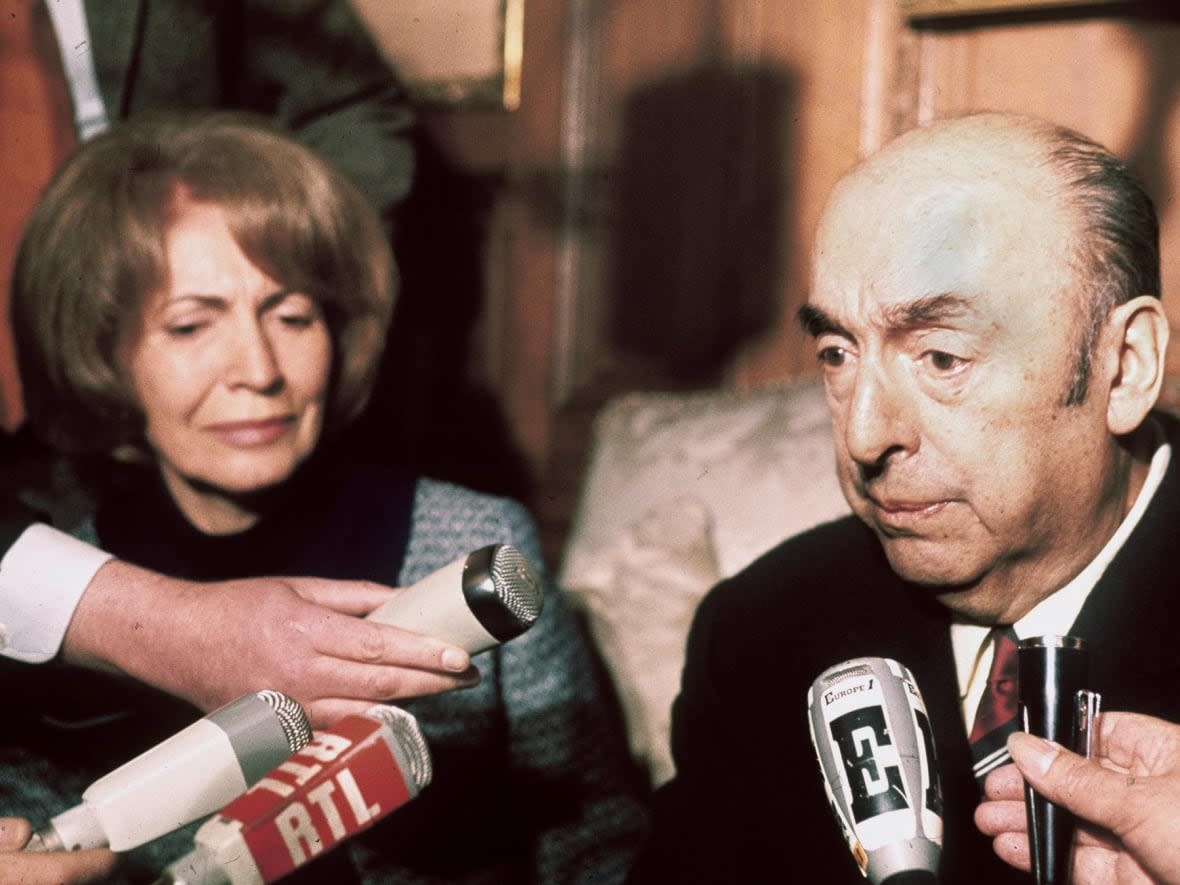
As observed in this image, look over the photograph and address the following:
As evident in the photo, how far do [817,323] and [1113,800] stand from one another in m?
0.53

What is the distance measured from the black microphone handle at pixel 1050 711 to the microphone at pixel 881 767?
0.26 ft

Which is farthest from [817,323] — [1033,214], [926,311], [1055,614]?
[1055,614]

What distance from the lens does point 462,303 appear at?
3057mm

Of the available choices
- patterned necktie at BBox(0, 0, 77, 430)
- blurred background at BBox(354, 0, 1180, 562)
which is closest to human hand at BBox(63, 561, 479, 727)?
Result: patterned necktie at BBox(0, 0, 77, 430)

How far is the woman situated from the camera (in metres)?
1.68

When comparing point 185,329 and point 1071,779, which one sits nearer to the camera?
point 1071,779

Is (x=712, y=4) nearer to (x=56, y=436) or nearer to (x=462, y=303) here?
(x=462, y=303)

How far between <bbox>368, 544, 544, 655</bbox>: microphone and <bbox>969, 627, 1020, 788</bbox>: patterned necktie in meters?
0.52

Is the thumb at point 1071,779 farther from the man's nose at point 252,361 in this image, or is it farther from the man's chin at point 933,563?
the man's nose at point 252,361

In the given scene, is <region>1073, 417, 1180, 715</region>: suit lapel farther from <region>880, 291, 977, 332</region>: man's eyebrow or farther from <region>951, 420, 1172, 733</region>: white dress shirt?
<region>880, 291, 977, 332</region>: man's eyebrow

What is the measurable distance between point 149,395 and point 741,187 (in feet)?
4.42

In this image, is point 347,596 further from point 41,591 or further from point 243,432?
point 243,432

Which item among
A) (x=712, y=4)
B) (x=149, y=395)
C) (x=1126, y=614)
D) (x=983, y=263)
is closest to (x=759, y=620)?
(x=1126, y=614)

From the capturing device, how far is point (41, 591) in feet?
4.33
